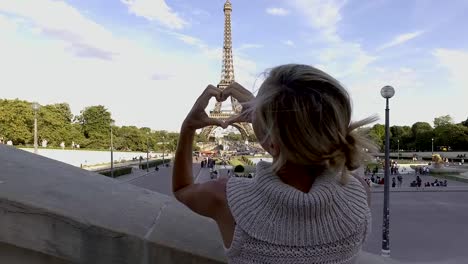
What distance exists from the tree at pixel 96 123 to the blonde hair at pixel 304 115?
247 ft

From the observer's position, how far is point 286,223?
3.50ft

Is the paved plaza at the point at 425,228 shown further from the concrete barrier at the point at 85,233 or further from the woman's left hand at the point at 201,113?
the woman's left hand at the point at 201,113

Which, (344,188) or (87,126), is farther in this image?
(87,126)

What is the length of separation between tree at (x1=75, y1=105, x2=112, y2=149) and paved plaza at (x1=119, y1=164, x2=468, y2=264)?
5319cm

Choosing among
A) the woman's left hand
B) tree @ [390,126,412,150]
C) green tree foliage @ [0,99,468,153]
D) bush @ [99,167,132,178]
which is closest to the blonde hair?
the woman's left hand

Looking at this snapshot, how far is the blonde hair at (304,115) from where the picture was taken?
3.48 feet

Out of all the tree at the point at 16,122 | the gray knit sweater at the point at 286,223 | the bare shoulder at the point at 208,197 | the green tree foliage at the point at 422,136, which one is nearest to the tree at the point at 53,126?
the tree at the point at 16,122

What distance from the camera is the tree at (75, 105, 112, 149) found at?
74.2m

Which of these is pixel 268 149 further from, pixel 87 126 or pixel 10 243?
pixel 87 126

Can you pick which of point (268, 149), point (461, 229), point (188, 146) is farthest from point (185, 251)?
point (461, 229)

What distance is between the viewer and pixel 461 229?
51.4ft

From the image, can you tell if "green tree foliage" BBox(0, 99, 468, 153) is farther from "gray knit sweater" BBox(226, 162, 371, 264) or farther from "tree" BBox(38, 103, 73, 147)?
"gray knit sweater" BBox(226, 162, 371, 264)

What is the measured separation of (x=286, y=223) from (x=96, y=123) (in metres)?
80.1

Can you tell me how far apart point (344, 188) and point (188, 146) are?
45cm
